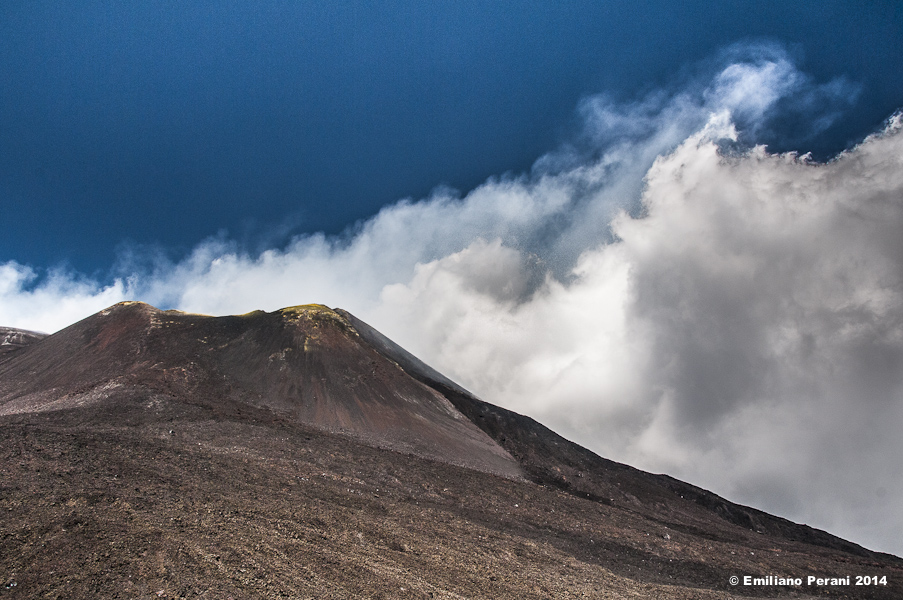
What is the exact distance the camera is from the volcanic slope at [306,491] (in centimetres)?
1213

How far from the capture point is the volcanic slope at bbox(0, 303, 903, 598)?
12133 millimetres

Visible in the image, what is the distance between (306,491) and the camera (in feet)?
68.1

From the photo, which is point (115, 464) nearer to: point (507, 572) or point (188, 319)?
point (507, 572)

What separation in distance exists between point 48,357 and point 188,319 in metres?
13.4
